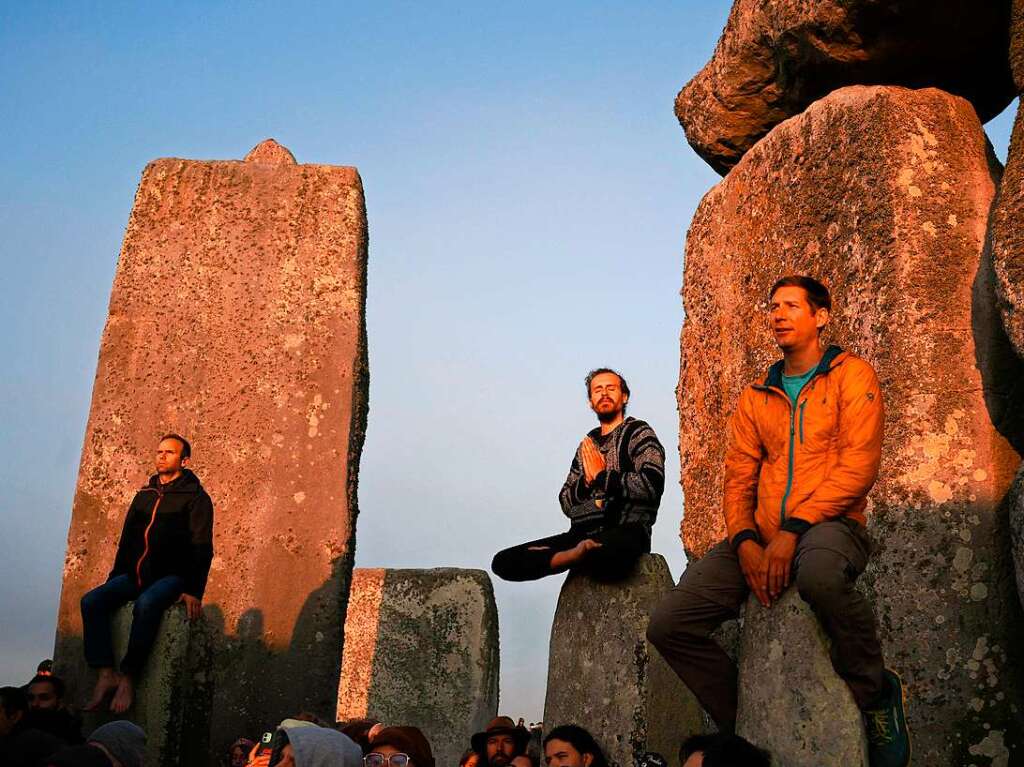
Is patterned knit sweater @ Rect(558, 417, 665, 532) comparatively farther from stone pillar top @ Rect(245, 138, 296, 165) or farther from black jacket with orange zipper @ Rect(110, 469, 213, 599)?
stone pillar top @ Rect(245, 138, 296, 165)

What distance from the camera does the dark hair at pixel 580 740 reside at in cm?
453

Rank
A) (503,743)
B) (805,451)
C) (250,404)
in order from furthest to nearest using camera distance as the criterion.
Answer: (250,404), (503,743), (805,451)

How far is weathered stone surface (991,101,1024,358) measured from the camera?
4715mm

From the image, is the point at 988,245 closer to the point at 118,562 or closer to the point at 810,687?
the point at 810,687

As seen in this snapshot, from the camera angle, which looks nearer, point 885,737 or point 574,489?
point 885,737

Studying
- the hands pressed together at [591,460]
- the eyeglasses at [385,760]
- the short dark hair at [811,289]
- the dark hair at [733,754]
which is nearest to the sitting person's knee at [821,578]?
the dark hair at [733,754]

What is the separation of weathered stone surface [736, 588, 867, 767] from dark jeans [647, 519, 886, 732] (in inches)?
1.8

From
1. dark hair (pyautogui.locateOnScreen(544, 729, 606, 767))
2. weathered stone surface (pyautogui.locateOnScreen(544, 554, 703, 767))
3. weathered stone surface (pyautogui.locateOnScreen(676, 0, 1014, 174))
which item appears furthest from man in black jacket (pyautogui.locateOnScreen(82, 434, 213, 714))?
weathered stone surface (pyautogui.locateOnScreen(676, 0, 1014, 174))

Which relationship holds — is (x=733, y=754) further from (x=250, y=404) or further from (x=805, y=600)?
(x=250, y=404)

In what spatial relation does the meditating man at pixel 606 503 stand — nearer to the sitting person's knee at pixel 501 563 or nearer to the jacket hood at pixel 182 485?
the sitting person's knee at pixel 501 563

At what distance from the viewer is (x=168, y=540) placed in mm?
6262

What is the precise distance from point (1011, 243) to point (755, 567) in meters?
1.81

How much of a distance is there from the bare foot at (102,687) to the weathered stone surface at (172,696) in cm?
7

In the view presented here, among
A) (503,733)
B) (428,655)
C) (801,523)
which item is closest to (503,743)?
(503,733)
